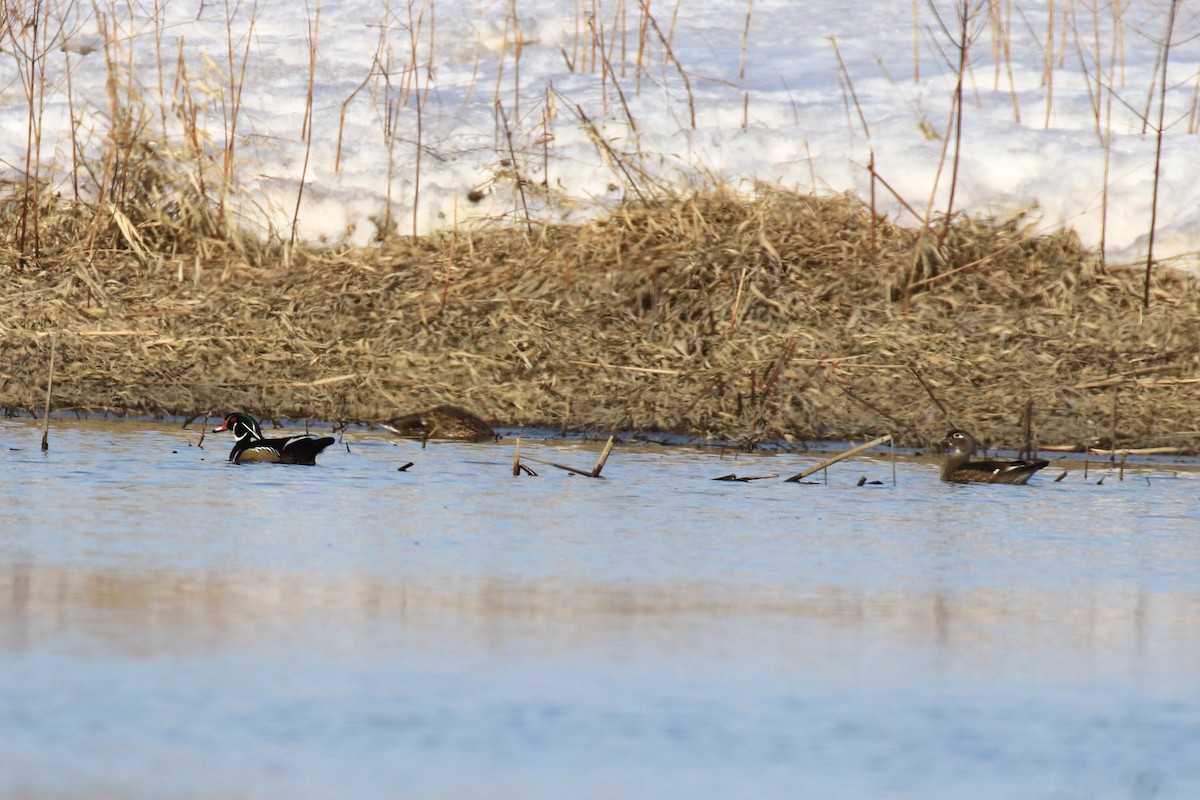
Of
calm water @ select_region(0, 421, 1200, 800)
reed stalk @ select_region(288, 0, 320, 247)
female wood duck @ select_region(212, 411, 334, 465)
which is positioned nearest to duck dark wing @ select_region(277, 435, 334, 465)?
female wood duck @ select_region(212, 411, 334, 465)

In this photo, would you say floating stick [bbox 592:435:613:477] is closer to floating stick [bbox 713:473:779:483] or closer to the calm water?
the calm water

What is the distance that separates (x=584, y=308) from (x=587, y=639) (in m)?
6.45

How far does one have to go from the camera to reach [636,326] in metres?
10.4

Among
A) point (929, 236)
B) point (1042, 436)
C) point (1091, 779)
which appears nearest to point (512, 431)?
point (1042, 436)

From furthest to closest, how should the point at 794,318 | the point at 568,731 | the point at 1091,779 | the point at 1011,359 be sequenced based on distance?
the point at 794,318
the point at 1011,359
the point at 568,731
the point at 1091,779

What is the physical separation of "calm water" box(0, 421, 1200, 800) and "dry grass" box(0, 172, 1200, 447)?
2.13 meters

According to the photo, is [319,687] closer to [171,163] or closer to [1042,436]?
[1042,436]

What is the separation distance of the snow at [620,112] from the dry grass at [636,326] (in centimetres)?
50

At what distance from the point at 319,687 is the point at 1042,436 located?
228 inches

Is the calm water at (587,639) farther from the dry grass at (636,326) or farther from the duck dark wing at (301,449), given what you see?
the dry grass at (636,326)

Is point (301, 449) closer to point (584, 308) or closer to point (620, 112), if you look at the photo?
point (584, 308)

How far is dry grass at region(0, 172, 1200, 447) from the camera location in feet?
30.0

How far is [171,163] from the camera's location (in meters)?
12.6

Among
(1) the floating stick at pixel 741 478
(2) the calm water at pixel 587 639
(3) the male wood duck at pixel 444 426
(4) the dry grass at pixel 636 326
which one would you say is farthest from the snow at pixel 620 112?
(2) the calm water at pixel 587 639
